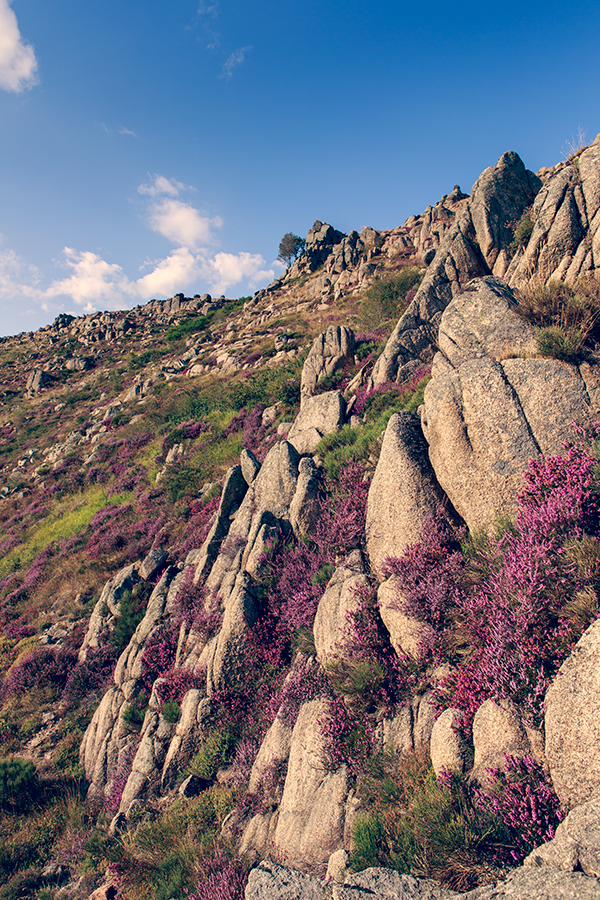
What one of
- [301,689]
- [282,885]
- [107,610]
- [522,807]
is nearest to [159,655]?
[107,610]

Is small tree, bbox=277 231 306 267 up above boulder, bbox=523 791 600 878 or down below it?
above

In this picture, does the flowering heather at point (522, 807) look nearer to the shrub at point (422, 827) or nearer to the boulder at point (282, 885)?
the shrub at point (422, 827)

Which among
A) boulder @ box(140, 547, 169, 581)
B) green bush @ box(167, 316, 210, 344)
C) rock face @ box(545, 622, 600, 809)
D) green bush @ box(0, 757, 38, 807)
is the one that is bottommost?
green bush @ box(0, 757, 38, 807)

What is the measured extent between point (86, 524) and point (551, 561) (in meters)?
25.2

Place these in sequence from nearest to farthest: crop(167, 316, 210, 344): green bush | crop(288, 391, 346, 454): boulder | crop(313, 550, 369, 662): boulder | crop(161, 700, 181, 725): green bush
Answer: crop(313, 550, 369, 662): boulder < crop(161, 700, 181, 725): green bush < crop(288, 391, 346, 454): boulder < crop(167, 316, 210, 344): green bush

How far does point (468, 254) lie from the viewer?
53.1ft

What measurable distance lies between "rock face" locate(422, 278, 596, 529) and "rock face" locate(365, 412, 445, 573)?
0.31 m

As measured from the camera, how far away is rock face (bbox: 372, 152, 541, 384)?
15430 mm

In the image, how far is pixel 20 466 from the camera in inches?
1548

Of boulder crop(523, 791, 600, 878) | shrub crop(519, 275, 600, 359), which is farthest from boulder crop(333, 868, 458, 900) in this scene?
shrub crop(519, 275, 600, 359)

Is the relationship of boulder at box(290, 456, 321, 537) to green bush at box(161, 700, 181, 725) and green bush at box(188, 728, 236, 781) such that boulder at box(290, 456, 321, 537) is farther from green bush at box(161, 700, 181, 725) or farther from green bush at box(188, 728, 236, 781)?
green bush at box(161, 700, 181, 725)

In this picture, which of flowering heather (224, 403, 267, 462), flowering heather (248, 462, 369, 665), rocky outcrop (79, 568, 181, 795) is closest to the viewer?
flowering heather (248, 462, 369, 665)

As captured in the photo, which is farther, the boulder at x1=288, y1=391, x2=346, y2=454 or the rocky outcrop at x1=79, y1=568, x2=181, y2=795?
the boulder at x1=288, y1=391, x2=346, y2=454

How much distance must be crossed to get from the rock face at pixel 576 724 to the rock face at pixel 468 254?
462 inches
